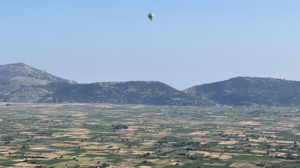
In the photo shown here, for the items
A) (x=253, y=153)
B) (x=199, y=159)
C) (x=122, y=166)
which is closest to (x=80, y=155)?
(x=122, y=166)

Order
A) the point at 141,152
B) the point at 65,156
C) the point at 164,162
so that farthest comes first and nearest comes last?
1. the point at 141,152
2. the point at 65,156
3. the point at 164,162

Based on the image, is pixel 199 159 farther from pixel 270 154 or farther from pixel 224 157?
pixel 270 154

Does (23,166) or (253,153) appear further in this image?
(253,153)

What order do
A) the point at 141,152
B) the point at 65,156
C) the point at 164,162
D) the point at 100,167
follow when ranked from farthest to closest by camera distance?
1. the point at 141,152
2. the point at 65,156
3. the point at 164,162
4. the point at 100,167

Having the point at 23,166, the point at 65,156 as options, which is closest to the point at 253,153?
the point at 65,156

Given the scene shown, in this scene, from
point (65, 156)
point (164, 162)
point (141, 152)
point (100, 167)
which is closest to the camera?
point (100, 167)

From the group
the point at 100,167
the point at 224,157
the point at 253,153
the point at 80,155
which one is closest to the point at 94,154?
the point at 80,155

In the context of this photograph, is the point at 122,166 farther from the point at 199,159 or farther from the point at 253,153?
the point at 253,153
